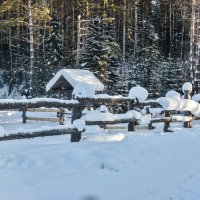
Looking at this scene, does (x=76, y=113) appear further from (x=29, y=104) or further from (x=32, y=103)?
(x=29, y=104)

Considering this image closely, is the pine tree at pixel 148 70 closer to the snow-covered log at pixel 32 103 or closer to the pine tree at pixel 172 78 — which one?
the pine tree at pixel 172 78

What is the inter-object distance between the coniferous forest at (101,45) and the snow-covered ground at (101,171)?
17.5m

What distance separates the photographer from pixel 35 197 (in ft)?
19.8

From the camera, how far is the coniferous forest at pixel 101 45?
108 feet

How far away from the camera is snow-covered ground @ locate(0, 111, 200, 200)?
6430 mm

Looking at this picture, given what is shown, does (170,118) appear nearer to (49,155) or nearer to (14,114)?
(49,155)

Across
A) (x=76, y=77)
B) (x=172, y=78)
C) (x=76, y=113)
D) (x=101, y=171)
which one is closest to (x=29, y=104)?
(x=76, y=113)

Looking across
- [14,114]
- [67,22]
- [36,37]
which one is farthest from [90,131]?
[67,22]

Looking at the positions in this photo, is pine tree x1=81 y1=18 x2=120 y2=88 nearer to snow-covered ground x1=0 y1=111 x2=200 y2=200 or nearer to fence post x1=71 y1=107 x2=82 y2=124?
fence post x1=71 y1=107 x2=82 y2=124

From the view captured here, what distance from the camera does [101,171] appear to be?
7.54 metres

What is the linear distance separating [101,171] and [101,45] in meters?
26.1

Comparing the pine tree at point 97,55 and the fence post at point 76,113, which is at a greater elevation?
the pine tree at point 97,55

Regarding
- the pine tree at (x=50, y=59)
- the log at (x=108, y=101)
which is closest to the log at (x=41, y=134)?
the log at (x=108, y=101)

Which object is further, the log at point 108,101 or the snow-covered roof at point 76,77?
the snow-covered roof at point 76,77
